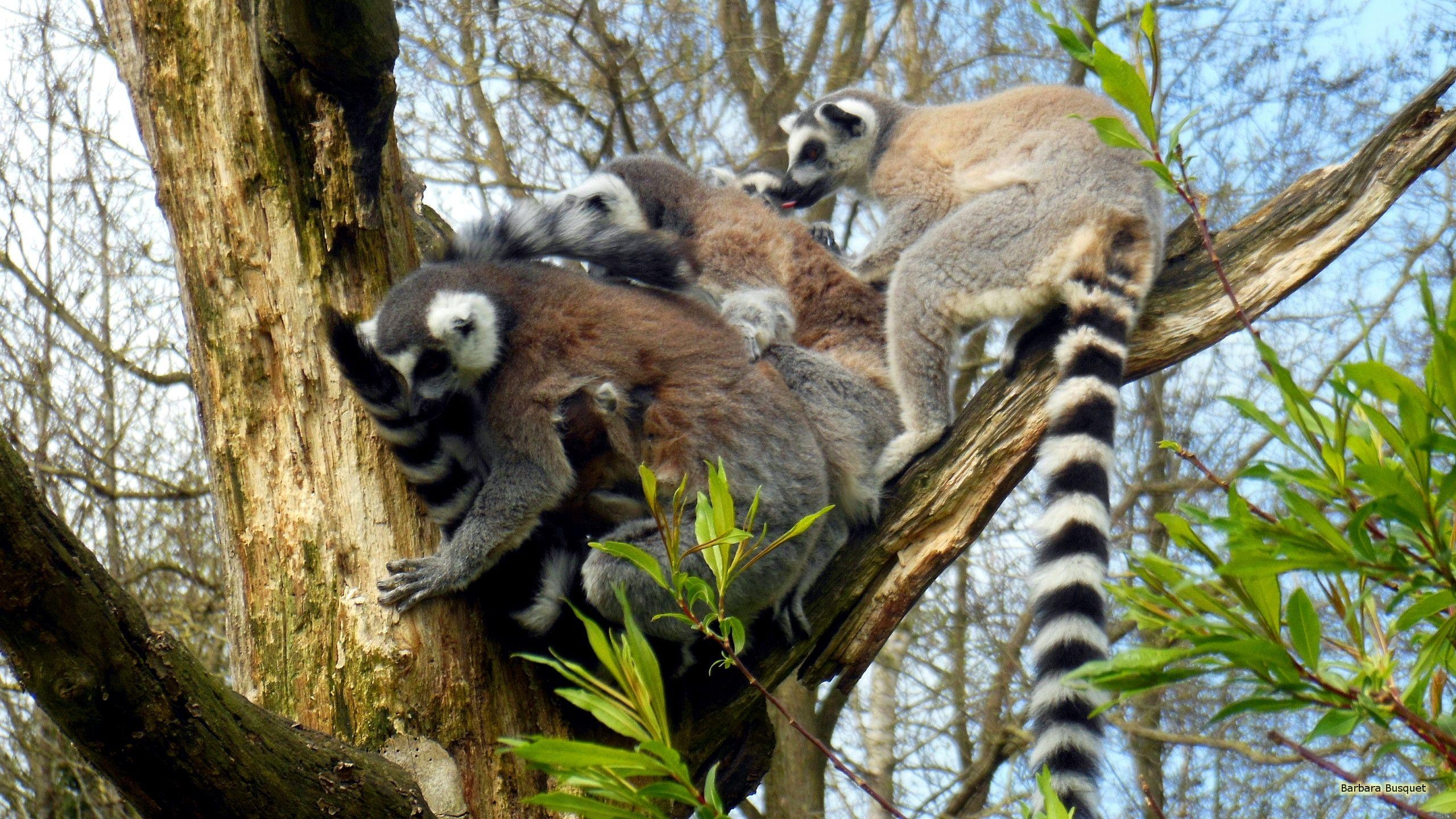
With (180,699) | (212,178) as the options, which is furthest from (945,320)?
(180,699)

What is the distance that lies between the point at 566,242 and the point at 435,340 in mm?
912

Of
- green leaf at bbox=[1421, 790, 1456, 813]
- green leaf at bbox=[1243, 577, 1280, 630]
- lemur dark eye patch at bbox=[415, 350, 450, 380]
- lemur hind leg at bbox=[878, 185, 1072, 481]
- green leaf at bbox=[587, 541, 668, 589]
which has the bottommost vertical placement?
green leaf at bbox=[1421, 790, 1456, 813]

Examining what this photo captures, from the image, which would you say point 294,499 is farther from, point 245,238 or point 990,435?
A: point 990,435

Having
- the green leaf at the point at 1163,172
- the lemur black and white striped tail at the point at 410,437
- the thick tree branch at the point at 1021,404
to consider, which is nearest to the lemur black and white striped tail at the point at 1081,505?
the thick tree branch at the point at 1021,404

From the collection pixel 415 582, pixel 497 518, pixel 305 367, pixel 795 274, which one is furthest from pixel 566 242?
pixel 415 582

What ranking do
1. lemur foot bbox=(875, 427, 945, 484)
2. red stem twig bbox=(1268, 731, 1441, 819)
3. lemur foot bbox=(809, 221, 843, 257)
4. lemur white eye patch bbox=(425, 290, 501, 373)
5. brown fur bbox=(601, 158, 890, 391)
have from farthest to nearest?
lemur foot bbox=(809, 221, 843, 257) → brown fur bbox=(601, 158, 890, 391) → lemur foot bbox=(875, 427, 945, 484) → lemur white eye patch bbox=(425, 290, 501, 373) → red stem twig bbox=(1268, 731, 1441, 819)

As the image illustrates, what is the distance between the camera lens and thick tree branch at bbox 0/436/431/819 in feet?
7.70

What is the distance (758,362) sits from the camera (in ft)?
15.5

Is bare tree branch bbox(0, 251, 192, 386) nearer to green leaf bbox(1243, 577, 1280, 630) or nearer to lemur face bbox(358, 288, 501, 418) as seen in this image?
lemur face bbox(358, 288, 501, 418)

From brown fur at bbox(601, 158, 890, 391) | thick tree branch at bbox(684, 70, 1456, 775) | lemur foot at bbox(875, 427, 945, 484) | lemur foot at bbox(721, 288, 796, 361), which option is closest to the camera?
thick tree branch at bbox(684, 70, 1456, 775)

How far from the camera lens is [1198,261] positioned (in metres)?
5.19

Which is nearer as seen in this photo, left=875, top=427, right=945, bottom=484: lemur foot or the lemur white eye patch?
the lemur white eye patch

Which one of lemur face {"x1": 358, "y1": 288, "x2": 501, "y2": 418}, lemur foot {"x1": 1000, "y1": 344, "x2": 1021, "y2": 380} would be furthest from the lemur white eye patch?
lemur foot {"x1": 1000, "y1": 344, "x2": 1021, "y2": 380}

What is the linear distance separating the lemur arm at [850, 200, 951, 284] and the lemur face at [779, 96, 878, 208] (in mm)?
872
